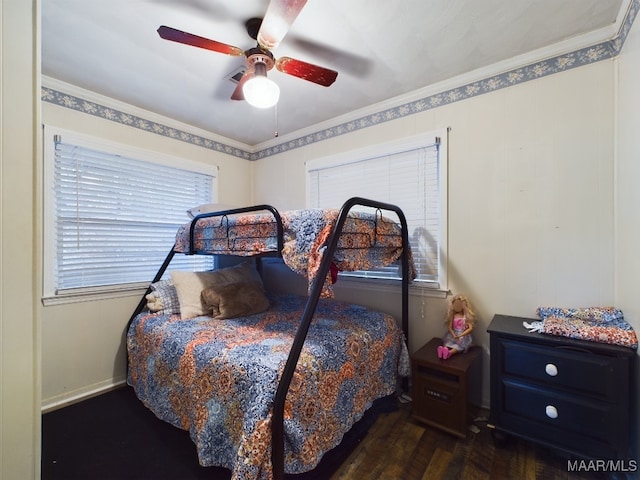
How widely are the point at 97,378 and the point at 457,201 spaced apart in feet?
10.6

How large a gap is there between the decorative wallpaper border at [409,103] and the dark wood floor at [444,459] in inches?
90.4

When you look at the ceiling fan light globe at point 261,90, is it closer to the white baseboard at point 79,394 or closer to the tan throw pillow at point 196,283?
the tan throw pillow at point 196,283

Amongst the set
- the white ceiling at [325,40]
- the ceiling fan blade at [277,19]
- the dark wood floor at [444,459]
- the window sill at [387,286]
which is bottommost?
the dark wood floor at [444,459]

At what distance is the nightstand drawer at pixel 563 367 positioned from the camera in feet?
4.50

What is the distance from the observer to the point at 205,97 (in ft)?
7.59

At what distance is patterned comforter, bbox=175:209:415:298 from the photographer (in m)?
1.45

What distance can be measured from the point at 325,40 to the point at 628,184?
1.80 meters

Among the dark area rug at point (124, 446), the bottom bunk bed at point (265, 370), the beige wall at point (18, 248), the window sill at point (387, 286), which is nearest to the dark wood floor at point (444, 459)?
the dark area rug at point (124, 446)

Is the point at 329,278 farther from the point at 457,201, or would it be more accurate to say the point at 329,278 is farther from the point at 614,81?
the point at 614,81

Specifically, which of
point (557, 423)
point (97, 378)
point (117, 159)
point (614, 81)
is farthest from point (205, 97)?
point (557, 423)

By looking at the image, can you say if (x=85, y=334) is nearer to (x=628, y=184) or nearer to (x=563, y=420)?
(x=563, y=420)

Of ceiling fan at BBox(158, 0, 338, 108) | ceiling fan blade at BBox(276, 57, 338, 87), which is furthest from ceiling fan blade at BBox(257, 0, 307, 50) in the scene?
ceiling fan blade at BBox(276, 57, 338, 87)

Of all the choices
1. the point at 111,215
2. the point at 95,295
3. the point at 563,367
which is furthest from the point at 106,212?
the point at 563,367

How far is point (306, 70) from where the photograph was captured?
61.6 inches
